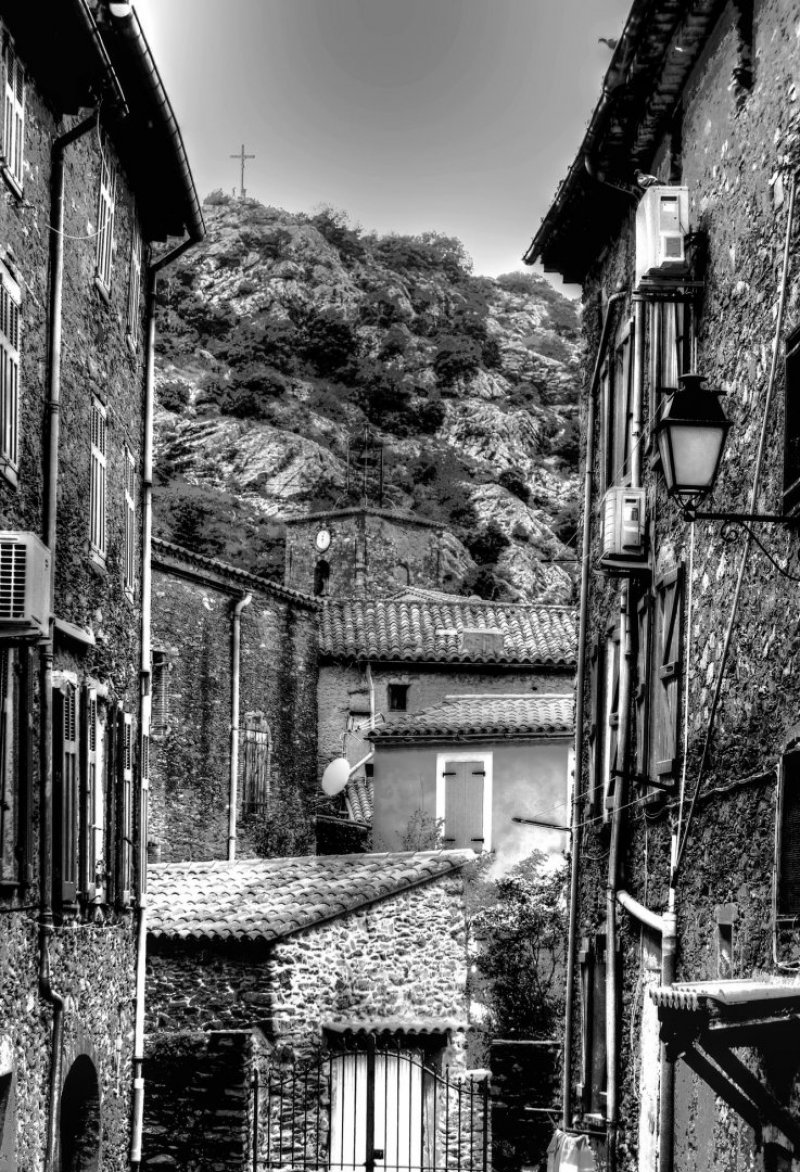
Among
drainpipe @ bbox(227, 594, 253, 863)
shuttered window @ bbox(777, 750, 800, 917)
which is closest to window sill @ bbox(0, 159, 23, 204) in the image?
shuttered window @ bbox(777, 750, 800, 917)

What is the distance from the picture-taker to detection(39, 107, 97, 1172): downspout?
12312 millimetres

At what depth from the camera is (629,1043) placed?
44.2ft

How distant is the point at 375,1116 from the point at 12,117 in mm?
11445

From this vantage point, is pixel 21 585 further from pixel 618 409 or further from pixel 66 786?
pixel 618 409

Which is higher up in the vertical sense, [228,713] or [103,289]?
[103,289]

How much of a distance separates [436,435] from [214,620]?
43.8 meters

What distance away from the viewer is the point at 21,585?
10.4 metres

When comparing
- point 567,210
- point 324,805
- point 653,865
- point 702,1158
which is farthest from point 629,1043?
point 324,805

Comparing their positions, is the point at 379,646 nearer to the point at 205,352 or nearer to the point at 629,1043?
the point at 629,1043

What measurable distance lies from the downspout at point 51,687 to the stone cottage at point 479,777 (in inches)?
681

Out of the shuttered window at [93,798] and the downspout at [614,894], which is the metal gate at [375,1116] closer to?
the shuttered window at [93,798]

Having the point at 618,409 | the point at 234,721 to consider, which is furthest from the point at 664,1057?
the point at 234,721

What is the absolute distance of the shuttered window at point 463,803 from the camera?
30.4 meters

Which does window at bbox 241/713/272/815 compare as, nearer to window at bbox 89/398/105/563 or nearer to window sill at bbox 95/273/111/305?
window at bbox 89/398/105/563
